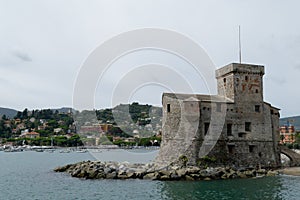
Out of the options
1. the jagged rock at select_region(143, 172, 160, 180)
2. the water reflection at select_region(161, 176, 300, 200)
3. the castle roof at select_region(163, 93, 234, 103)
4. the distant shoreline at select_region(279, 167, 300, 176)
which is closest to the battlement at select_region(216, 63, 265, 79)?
the castle roof at select_region(163, 93, 234, 103)

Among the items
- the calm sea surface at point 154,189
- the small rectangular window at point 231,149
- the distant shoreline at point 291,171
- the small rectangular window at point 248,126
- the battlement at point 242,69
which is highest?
the battlement at point 242,69

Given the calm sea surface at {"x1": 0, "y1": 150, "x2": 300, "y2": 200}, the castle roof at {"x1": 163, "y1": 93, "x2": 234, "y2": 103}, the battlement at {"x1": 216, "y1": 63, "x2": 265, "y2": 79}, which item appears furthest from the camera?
the battlement at {"x1": 216, "y1": 63, "x2": 265, "y2": 79}

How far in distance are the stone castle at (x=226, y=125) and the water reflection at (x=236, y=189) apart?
4.31 m

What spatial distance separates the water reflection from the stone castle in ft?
14.1

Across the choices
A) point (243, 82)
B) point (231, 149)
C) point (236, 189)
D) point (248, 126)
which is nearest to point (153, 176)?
point (236, 189)

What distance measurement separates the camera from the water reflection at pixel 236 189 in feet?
73.1

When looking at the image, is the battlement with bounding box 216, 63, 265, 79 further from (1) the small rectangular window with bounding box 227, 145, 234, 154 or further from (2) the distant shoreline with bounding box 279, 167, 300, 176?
(2) the distant shoreline with bounding box 279, 167, 300, 176

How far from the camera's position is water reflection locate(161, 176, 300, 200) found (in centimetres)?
2227

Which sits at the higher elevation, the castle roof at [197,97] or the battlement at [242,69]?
the battlement at [242,69]

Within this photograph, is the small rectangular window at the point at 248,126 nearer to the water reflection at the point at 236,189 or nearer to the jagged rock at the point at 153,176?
the water reflection at the point at 236,189

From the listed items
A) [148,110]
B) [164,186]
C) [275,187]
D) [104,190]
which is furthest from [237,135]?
[148,110]

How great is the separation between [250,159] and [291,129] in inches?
3169

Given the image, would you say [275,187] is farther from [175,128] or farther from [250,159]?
[175,128]

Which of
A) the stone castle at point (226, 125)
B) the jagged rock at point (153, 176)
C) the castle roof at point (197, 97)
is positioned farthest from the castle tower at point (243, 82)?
the jagged rock at point (153, 176)
